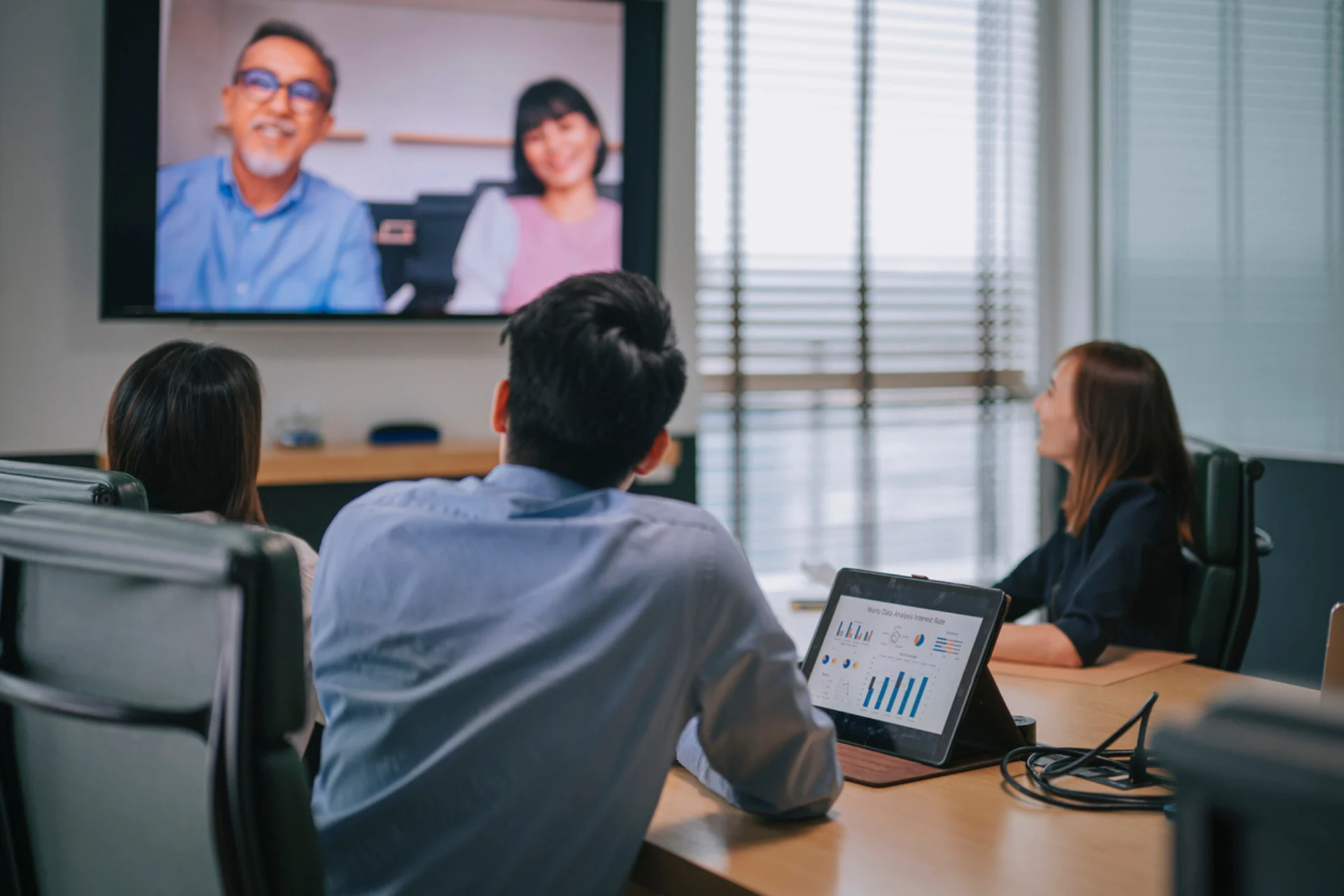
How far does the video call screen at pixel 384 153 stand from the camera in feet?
10.6

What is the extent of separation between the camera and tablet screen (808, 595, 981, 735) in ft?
4.95

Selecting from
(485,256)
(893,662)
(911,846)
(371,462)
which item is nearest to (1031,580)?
(893,662)

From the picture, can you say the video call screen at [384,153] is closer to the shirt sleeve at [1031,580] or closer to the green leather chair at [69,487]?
the shirt sleeve at [1031,580]

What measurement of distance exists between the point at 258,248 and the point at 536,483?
→ 2396 millimetres

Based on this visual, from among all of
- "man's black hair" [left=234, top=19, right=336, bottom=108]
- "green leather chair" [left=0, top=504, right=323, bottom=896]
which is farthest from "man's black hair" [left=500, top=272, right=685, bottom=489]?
"man's black hair" [left=234, top=19, right=336, bottom=108]

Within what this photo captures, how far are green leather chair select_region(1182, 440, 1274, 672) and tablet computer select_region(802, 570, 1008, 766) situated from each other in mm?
934

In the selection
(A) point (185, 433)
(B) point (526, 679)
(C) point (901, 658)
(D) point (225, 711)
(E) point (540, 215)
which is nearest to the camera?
(D) point (225, 711)

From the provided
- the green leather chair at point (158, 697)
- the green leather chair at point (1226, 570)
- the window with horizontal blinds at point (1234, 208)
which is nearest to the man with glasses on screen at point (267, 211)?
the green leather chair at point (1226, 570)

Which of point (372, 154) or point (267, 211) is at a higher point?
point (372, 154)

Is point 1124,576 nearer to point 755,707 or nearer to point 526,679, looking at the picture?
point 755,707

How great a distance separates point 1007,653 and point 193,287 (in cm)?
233

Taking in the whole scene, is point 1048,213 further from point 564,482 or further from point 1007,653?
point 564,482

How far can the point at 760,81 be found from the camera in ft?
13.4

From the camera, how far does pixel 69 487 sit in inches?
45.6
